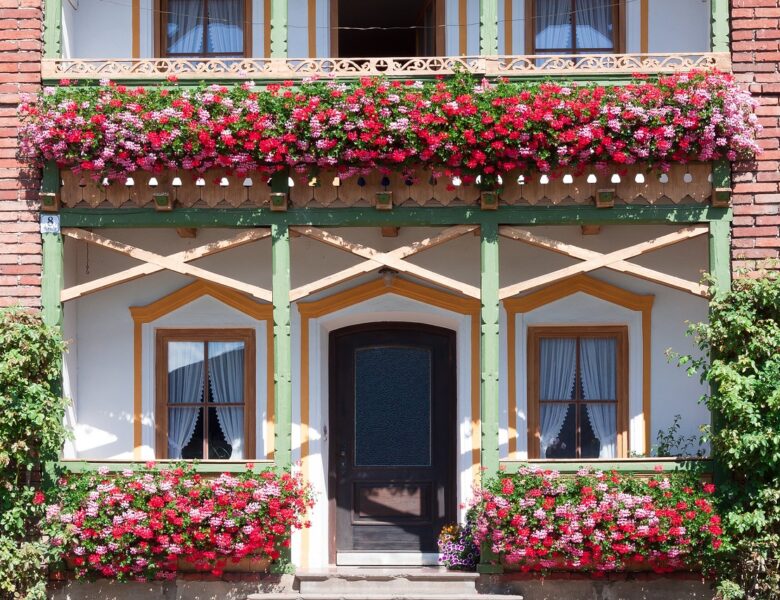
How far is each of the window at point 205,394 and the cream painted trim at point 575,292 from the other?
2.41 metres

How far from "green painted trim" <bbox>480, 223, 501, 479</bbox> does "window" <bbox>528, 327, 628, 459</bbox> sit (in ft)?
5.14

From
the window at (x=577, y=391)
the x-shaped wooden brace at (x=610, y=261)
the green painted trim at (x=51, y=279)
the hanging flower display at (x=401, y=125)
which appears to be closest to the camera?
the hanging flower display at (x=401, y=125)

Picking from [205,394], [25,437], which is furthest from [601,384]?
[25,437]

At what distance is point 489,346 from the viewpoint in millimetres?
9859

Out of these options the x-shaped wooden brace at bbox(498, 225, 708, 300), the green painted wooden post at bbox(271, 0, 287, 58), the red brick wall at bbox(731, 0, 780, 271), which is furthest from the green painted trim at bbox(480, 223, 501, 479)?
the green painted wooden post at bbox(271, 0, 287, 58)

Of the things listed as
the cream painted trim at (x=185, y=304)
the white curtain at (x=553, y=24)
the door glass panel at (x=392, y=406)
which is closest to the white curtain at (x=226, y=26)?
the cream painted trim at (x=185, y=304)

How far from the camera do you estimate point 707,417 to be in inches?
440

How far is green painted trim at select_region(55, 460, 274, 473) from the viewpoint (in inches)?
383

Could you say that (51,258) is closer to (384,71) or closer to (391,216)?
(391,216)

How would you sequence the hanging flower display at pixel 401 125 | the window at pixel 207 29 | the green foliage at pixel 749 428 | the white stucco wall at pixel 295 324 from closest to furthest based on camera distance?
the green foliage at pixel 749 428, the hanging flower display at pixel 401 125, the white stucco wall at pixel 295 324, the window at pixel 207 29

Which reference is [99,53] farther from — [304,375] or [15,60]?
[304,375]

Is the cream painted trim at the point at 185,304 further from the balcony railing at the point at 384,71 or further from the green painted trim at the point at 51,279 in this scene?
the balcony railing at the point at 384,71

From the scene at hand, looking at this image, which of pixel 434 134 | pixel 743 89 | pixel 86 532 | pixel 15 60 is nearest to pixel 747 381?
pixel 743 89

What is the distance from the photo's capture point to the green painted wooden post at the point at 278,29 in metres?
10.0
